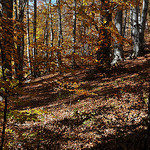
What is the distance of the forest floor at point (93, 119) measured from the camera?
343 centimetres

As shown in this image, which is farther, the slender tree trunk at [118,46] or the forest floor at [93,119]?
the slender tree trunk at [118,46]

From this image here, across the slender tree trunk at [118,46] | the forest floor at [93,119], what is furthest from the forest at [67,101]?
the slender tree trunk at [118,46]

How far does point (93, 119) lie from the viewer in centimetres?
530

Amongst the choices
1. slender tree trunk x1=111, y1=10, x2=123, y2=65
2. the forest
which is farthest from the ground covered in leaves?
slender tree trunk x1=111, y1=10, x2=123, y2=65

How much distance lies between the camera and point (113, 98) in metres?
6.38

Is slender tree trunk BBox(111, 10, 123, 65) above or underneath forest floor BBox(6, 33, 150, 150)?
above

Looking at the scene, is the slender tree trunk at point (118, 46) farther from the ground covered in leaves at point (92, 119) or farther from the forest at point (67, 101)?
the ground covered in leaves at point (92, 119)

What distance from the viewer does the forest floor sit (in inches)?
135

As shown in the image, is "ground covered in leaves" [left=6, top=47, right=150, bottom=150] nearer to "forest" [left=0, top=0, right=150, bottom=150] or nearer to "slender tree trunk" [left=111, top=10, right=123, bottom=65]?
"forest" [left=0, top=0, right=150, bottom=150]

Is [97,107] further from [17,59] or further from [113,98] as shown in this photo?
[17,59]

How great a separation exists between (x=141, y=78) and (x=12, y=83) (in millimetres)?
6622

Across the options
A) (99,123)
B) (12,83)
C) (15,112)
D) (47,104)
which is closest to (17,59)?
(12,83)

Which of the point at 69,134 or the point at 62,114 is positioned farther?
the point at 62,114

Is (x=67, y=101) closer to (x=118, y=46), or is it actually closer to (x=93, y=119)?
(x=93, y=119)
